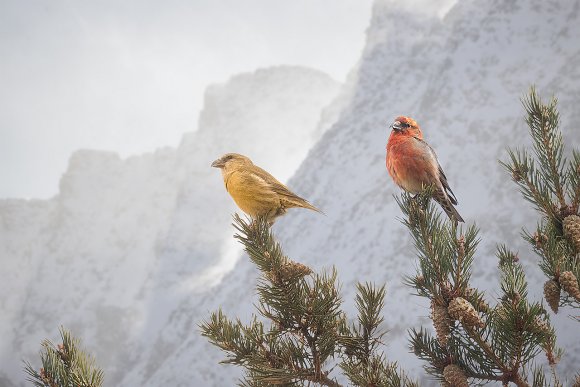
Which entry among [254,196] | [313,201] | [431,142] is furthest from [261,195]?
[313,201]

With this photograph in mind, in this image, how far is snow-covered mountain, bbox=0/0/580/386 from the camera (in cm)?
7206

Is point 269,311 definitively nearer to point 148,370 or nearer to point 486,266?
point 486,266

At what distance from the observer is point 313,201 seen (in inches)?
3848

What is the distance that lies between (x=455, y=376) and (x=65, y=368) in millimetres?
1518

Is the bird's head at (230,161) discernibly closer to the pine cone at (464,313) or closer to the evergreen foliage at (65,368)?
the evergreen foliage at (65,368)

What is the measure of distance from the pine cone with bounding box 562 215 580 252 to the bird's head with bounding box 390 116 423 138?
151cm

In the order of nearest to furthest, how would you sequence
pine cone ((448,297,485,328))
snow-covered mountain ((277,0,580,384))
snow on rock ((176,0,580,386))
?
1. pine cone ((448,297,485,328))
2. snow-covered mountain ((277,0,580,384))
3. snow on rock ((176,0,580,386))

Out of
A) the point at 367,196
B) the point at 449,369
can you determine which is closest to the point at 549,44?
the point at 367,196

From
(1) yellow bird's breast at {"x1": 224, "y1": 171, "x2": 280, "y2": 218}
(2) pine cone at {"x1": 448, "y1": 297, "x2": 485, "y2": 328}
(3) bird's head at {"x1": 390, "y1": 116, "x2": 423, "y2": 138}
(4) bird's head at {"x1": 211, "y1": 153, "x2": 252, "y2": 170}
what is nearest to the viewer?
(2) pine cone at {"x1": 448, "y1": 297, "x2": 485, "y2": 328}

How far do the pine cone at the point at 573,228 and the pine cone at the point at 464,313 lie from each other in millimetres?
698

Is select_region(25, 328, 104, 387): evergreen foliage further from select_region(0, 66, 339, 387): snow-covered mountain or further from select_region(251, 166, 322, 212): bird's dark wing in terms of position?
select_region(0, 66, 339, 387): snow-covered mountain

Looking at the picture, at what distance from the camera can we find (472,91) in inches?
3561

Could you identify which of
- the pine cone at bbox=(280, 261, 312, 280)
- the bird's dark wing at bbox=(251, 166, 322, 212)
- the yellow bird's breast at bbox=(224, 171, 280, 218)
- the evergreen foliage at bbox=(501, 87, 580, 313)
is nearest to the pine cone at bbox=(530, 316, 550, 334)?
the evergreen foliage at bbox=(501, 87, 580, 313)

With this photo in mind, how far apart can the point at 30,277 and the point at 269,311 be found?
616 ft
